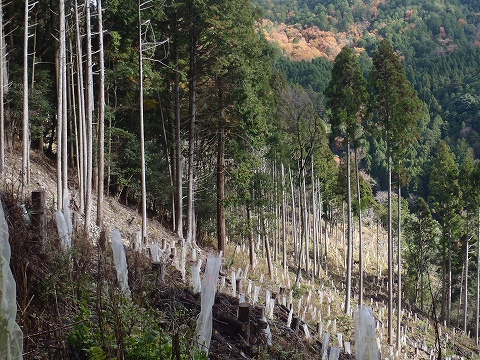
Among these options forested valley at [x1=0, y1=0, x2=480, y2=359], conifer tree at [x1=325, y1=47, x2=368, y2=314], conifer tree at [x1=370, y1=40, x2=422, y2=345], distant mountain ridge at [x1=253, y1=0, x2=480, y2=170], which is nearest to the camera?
forested valley at [x1=0, y1=0, x2=480, y2=359]

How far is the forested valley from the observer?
4.58 metres

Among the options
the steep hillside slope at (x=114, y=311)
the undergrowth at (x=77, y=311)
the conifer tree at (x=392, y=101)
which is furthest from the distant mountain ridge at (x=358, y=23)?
the undergrowth at (x=77, y=311)

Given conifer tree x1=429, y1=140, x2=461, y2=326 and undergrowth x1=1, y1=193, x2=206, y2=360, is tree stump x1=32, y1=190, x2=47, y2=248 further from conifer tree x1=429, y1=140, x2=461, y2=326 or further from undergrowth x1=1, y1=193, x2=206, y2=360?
conifer tree x1=429, y1=140, x2=461, y2=326

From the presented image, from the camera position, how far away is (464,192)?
26.5 metres

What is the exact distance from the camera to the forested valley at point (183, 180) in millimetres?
4578

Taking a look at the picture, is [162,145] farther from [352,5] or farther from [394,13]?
[352,5]

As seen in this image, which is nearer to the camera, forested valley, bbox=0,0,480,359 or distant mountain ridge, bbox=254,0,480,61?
forested valley, bbox=0,0,480,359

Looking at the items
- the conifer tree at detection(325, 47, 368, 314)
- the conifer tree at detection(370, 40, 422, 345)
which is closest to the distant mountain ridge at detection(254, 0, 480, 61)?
the conifer tree at detection(325, 47, 368, 314)

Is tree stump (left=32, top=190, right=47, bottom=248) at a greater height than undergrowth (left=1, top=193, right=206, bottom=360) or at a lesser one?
greater

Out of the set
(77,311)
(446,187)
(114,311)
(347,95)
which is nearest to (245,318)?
(77,311)

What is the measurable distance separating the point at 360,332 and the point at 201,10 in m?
13.5

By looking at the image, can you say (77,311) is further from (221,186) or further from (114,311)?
(221,186)

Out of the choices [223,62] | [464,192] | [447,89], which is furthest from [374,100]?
[447,89]

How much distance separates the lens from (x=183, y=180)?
2019 centimetres
